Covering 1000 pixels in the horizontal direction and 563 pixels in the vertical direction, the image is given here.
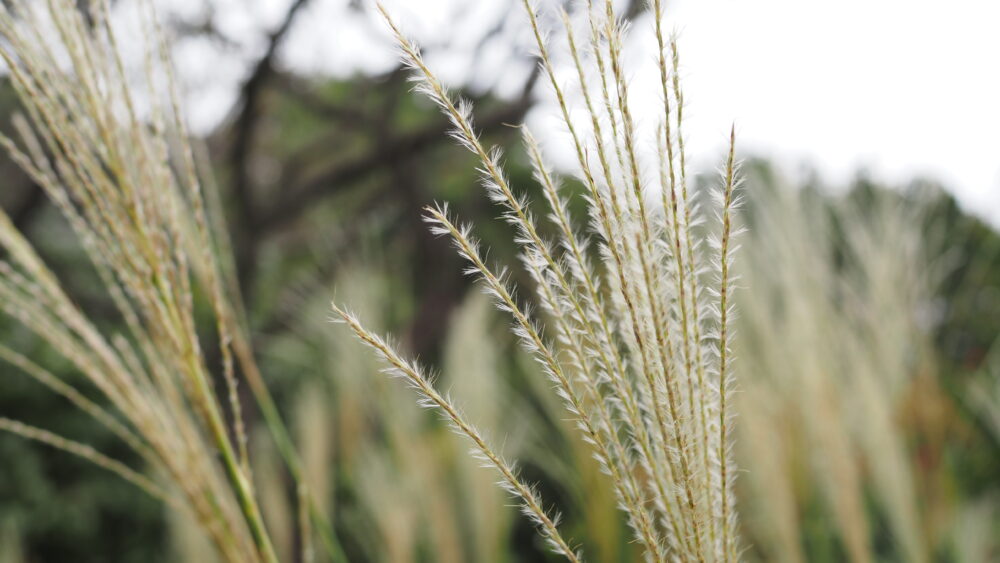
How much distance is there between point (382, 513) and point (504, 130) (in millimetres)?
1247

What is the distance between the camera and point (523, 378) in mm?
3635

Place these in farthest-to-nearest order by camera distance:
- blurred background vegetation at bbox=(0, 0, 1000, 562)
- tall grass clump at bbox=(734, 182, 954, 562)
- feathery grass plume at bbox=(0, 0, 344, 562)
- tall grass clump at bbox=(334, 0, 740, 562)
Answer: blurred background vegetation at bbox=(0, 0, 1000, 562) < tall grass clump at bbox=(734, 182, 954, 562) < feathery grass plume at bbox=(0, 0, 344, 562) < tall grass clump at bbox=(334, 0, 740, 562)

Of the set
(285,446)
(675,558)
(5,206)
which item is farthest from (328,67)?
(675,558)

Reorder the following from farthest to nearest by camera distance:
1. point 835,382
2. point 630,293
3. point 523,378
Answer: point 523,378 < point 835,382 < point 630,293

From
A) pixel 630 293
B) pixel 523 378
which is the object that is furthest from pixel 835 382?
pixel 523 378

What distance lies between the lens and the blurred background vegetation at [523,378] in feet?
5.85

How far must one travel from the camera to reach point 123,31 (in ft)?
5.11

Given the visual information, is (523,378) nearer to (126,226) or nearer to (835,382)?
(835,382)

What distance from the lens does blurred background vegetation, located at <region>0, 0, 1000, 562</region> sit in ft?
5.85

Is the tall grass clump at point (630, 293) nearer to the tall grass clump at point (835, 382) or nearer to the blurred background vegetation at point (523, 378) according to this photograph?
the blurred background vegetation at point (523, 378)

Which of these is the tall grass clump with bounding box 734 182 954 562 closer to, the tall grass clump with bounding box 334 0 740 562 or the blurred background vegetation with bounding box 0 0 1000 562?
the blurred background vegetation with bounding box 0 0 1000 562

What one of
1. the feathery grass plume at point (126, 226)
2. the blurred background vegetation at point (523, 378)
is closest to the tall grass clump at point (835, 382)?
the blurred background vegetation at point (523, 378)

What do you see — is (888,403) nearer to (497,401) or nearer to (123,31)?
(497,401)

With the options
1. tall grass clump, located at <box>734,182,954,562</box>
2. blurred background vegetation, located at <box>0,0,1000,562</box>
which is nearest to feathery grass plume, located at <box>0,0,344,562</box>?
blurred background vegetation, located at <box>0,0,1000,562</box>
